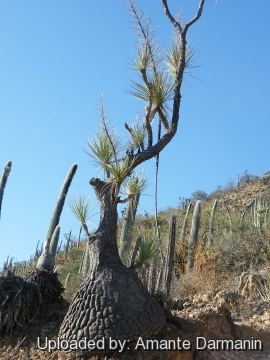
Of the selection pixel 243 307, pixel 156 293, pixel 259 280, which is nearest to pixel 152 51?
pixel 156 293

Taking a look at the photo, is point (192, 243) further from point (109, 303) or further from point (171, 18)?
point (109, 303)

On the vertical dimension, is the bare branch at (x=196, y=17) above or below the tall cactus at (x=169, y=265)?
above

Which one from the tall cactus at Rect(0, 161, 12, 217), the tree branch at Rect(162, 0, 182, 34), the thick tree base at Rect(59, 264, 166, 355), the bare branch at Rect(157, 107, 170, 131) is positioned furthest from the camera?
the tall cactus at Rect(0, 161, 12, 217)

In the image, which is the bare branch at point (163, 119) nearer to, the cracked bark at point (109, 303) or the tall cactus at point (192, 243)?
the cracked bark at point (109, 303)

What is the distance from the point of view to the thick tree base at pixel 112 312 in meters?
4.02

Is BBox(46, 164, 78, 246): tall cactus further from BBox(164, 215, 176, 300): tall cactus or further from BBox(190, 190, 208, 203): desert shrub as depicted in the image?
BBox(190, 190, 208, 203): desert shrub

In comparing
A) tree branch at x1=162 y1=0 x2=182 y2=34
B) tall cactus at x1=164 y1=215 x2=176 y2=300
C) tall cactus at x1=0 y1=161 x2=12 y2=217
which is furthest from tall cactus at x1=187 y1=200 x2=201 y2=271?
tree branch at x1=162 y1=0 x2=182 y2=34

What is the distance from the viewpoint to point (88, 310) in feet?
13.6

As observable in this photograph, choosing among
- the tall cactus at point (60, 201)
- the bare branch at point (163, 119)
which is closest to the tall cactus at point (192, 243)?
the tall cactus at point (60, 201)

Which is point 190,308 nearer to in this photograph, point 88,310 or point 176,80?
point 88,310

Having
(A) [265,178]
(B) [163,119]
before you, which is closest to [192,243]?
(B) [163,119]

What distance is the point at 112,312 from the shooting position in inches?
160

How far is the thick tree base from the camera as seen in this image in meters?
4.02

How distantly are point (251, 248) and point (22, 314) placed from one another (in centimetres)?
704
